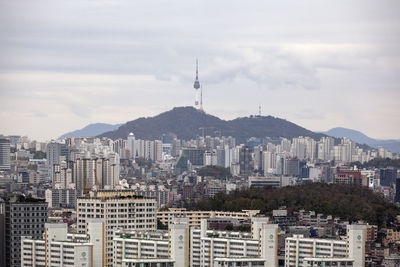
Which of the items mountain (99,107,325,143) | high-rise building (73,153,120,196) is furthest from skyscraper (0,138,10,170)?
mountain (99,107,325,143)

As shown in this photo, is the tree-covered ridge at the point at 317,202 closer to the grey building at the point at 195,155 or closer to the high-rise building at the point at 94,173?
the high-rise building at the point at 94,173

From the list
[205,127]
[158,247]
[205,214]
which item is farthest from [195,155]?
[158,247]

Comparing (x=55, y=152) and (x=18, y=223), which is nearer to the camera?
(x=18, y=223)

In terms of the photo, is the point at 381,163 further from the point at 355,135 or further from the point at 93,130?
the point at 93,130

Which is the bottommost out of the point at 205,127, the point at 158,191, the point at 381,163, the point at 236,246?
the point at 236,246

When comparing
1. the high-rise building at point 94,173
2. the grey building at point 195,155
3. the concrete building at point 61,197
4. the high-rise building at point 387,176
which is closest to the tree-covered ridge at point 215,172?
the grey building at point 195,155

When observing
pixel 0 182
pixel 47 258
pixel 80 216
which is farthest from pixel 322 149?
pixel 47 258

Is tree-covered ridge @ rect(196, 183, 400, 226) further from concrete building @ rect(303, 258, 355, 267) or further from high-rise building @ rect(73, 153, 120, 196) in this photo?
concrete building @ rect(303, 258, 355, 267)
